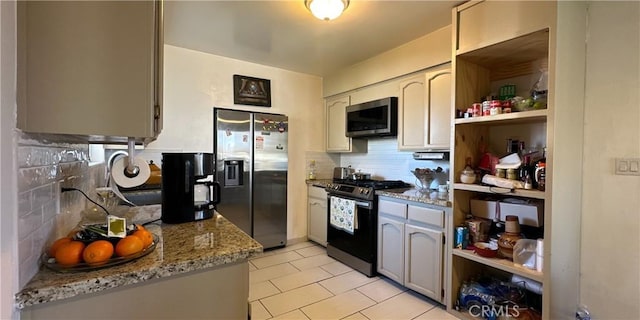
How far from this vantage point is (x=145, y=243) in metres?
0.99

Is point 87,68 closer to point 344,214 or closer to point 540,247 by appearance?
point 540,247

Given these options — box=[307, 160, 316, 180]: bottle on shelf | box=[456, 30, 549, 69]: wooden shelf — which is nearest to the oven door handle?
box=[307, 160, 316, 180]: bottle on shelf

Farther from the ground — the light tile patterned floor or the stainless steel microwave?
the stainless steel microwave

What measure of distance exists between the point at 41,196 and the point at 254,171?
2.54m

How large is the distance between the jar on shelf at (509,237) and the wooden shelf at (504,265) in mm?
55

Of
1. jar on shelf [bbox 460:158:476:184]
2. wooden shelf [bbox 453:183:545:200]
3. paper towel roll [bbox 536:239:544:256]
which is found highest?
jar on shelf [bbox 460:158:476:184]

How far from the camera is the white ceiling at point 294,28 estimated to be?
7.07ft

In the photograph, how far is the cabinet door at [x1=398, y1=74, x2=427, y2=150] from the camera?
2641 millimetres

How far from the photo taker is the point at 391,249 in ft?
8.52

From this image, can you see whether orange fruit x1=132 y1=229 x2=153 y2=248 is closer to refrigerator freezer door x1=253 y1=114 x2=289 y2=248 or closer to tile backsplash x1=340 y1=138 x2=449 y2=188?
refrigerator freezer door x1=253 y1=114 x2=289 y2=248

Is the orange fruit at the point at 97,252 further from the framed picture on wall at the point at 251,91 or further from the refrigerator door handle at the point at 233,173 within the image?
the framed picture on wall at the point at 251,91

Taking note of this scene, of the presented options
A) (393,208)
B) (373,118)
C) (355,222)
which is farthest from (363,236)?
(373,118)

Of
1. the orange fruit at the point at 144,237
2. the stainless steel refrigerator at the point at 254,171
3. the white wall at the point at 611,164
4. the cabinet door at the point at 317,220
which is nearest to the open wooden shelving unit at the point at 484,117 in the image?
the white wall at the point at 611,164

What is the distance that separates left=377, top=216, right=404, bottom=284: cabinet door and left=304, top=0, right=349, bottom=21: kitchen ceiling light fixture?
6.01ft
